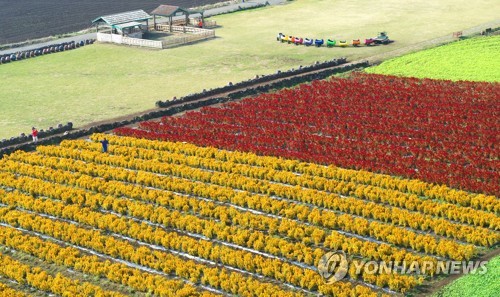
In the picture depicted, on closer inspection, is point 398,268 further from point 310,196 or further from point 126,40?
point 126,40

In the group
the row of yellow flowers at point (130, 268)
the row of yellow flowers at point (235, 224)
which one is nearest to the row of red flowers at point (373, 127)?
the row of yellow flowers at point (235, 224)

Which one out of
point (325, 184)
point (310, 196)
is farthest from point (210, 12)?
point (310, 196)

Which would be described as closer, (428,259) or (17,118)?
(428,259)

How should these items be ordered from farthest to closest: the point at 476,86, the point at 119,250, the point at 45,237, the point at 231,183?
the point at 476,86 < the point at 231,183 < the point at 45,237 < the point at 119,250

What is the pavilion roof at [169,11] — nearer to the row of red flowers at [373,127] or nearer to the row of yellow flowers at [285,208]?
the row of red flowers at [373,127]

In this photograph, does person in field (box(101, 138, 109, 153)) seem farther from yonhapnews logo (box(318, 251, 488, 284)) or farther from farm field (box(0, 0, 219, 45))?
farm field (box(0, 0, 219, 45))

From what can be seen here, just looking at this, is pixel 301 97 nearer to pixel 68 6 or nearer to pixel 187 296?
pixel 187 296

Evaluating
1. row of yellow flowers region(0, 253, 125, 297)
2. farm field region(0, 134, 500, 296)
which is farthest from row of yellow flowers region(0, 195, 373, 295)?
row of yellow flowers region(0, 253, 125, 297)

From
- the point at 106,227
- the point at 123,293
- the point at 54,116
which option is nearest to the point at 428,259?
the point at 123,293
